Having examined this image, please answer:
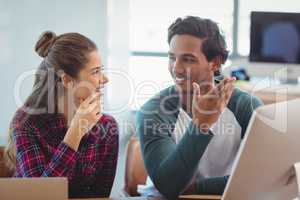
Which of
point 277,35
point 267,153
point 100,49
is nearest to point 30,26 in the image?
point 100,49

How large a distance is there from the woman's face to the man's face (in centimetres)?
28

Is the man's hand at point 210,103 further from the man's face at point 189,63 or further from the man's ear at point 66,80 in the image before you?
the man's ear at point 66,80

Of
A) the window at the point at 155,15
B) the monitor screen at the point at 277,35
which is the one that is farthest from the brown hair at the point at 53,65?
the monitor screen at the point at 277,35

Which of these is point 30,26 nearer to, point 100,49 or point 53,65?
point 100,49

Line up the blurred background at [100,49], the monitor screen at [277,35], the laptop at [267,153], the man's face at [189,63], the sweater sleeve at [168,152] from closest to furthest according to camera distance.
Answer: the laptop at [267,153]
the sweater sleeve at [168,152]
the man's face at [189,63]
the blurred background at [100,49]
the monitor screen at [277,35]

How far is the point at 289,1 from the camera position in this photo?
3828mm

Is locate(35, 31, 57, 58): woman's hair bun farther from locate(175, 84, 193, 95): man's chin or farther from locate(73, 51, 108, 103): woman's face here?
locate(175, 84, 193, 95): man's chin

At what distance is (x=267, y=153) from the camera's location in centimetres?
118

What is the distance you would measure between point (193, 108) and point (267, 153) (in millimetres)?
576

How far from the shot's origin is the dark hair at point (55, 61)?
1722mm

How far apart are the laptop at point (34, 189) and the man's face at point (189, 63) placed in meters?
0.61

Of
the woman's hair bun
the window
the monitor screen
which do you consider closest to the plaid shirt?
the woman's hair bun

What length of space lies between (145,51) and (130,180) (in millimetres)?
1706

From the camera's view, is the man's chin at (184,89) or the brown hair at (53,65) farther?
the man's chin at (184,89)
